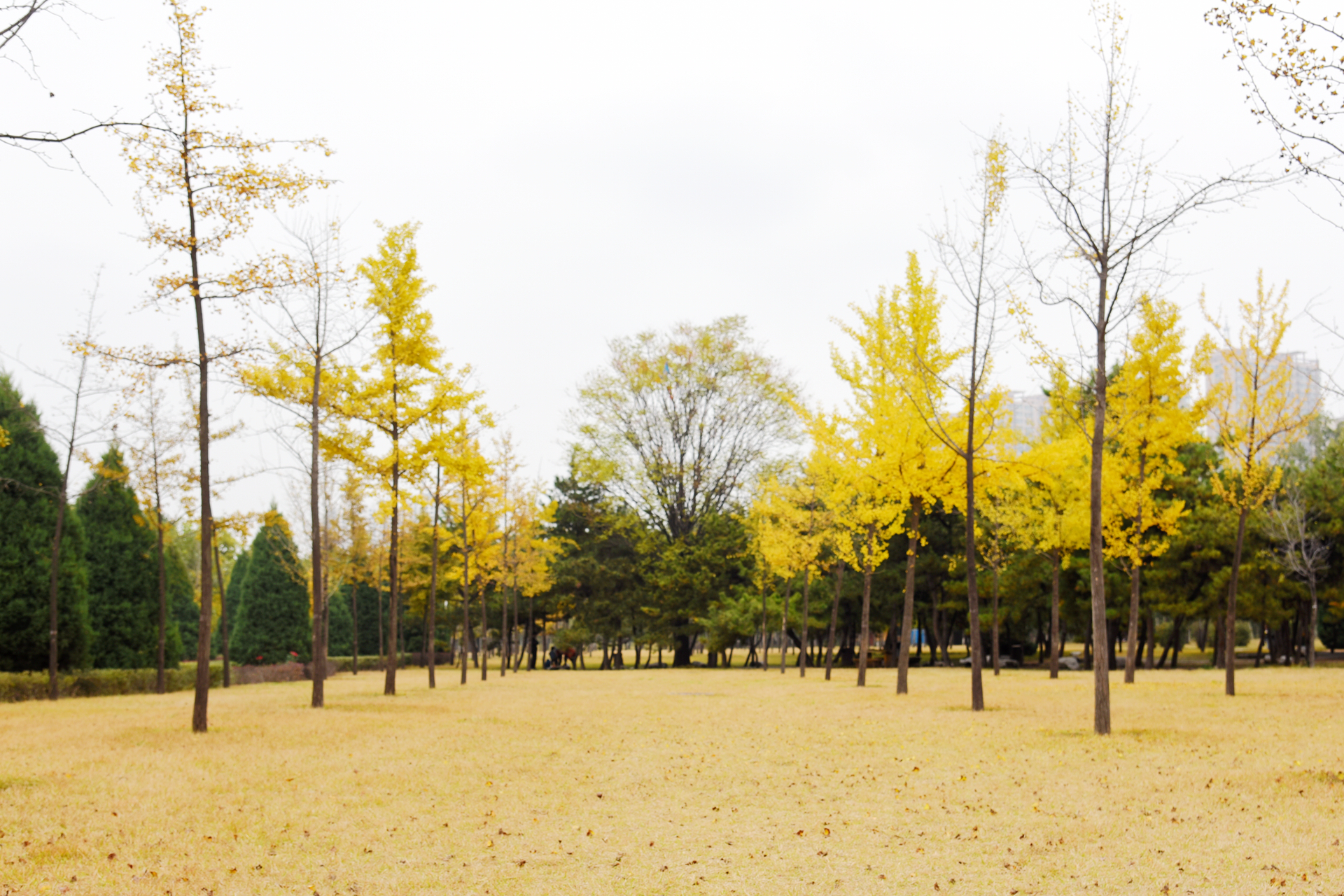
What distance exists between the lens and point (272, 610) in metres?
35.3

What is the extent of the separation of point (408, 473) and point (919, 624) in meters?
30.8

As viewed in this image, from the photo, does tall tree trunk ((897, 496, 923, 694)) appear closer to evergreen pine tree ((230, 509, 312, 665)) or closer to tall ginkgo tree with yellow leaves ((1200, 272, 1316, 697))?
tall ginkgo tree with yellow leaves ((1200, 272, 1316, 697))

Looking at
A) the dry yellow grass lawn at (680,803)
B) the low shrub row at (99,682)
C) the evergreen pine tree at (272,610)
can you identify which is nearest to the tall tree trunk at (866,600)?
the dry yellow grass lawn at (680,803)

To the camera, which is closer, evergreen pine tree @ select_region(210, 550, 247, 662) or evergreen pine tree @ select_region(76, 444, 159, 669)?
evergreen pine tree @ select_region(76, 444, 159, 669)

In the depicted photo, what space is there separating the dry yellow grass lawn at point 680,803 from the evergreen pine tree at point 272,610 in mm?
21077

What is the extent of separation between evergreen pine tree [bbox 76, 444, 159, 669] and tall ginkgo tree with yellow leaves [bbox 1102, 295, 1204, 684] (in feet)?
84.9

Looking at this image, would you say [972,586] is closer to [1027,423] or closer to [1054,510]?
[1054,510]

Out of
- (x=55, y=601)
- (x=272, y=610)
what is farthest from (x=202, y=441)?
(x=272, y=610)

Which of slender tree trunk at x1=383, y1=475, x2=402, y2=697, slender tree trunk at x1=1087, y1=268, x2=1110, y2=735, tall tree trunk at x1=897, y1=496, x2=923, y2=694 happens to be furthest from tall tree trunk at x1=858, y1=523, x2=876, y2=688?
slender tree trunk at x1=383, y1=475, x2=402, y2=697

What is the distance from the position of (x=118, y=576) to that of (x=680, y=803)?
2436 centimetres

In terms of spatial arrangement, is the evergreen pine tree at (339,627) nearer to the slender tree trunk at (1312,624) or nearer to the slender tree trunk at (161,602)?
the slender tree trunk at (161,602)

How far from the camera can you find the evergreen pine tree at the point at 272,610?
35.0 meters

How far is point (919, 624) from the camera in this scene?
4406cm

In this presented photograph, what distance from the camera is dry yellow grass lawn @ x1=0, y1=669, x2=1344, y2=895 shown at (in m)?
5.57
